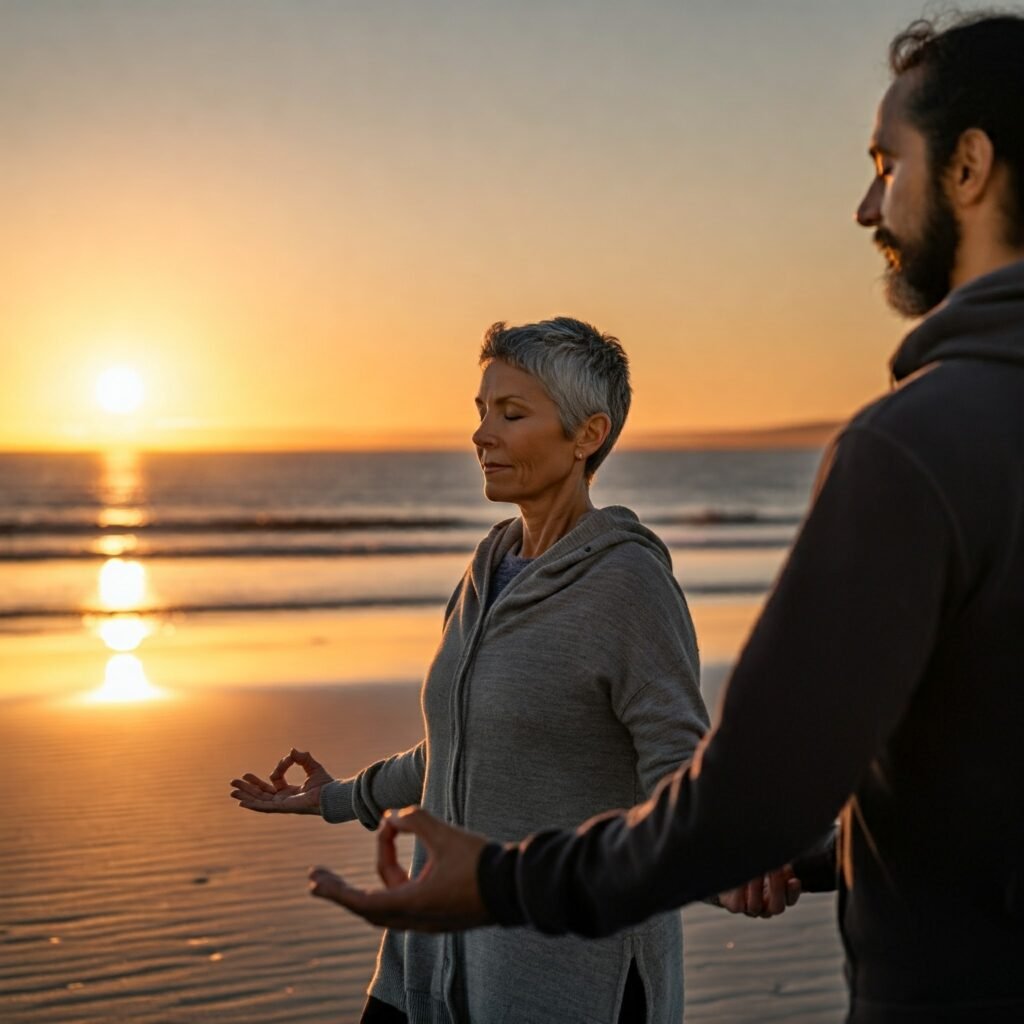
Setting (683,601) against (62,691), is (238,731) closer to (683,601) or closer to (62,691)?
(62,691)

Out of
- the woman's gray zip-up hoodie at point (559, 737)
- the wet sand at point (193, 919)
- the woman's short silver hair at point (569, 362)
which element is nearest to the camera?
the woman's gray zip-up hoodie at point (559, 737)

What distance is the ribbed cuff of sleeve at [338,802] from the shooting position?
9.80 feet

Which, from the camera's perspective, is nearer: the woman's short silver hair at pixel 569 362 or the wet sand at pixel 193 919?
the woman's short silver hair at pixel 569 362

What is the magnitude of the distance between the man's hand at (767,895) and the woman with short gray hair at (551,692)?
0.30 metres

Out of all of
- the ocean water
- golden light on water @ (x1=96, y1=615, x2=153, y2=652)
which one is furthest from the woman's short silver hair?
the ocean water

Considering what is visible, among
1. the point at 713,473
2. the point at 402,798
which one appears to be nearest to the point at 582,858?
the point at 402,798

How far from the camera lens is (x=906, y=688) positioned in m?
1.14

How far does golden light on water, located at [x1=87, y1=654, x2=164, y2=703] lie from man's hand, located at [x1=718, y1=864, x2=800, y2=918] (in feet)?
30.2

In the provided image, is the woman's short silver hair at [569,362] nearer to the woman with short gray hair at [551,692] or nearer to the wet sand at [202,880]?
the woman with short gray hair at [551,692]

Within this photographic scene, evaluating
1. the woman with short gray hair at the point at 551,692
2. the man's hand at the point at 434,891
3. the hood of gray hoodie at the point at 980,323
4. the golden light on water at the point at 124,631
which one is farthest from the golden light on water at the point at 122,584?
the hood of gray hoodie at the point at 980,323

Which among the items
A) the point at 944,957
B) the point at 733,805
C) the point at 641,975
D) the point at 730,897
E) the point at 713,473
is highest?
the point at 733,805

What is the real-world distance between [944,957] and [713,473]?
8384 centimetres

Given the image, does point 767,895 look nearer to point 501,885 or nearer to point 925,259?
point 501,885

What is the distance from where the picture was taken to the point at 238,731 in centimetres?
971
